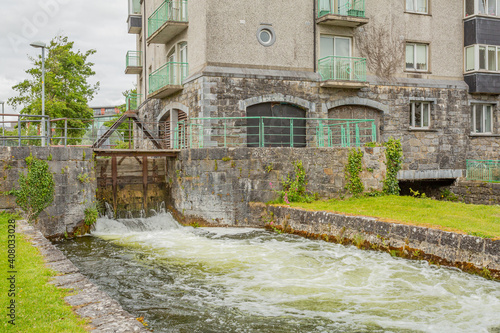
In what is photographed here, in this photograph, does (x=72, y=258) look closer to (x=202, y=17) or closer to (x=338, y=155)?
(x=338, y=155)

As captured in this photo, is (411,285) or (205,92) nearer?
(411,285)

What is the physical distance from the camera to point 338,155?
15.1m

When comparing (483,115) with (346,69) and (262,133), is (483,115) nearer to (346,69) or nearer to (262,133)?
(346,69)

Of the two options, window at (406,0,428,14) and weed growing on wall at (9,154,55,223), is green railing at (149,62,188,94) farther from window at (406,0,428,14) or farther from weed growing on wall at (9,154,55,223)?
window at (406,0,428,14)

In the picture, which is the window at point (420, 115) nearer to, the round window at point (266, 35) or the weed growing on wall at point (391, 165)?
the weed growing on wall at point (391, 165)

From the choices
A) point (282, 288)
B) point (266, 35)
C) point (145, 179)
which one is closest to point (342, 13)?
point (266, 35)

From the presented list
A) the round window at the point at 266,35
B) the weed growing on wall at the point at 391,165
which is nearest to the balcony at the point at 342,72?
the round window at the point at 266,35

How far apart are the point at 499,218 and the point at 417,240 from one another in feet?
8.26

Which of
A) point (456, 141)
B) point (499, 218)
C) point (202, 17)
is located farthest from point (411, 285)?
point (456, 141)

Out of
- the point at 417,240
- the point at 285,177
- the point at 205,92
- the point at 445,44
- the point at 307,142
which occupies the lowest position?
the point at 417,240

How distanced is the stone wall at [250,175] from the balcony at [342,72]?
14.4ft

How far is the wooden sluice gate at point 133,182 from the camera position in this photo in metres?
16.5

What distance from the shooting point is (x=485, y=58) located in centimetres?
2109

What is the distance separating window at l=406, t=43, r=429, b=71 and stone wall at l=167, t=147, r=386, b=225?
292 inches
